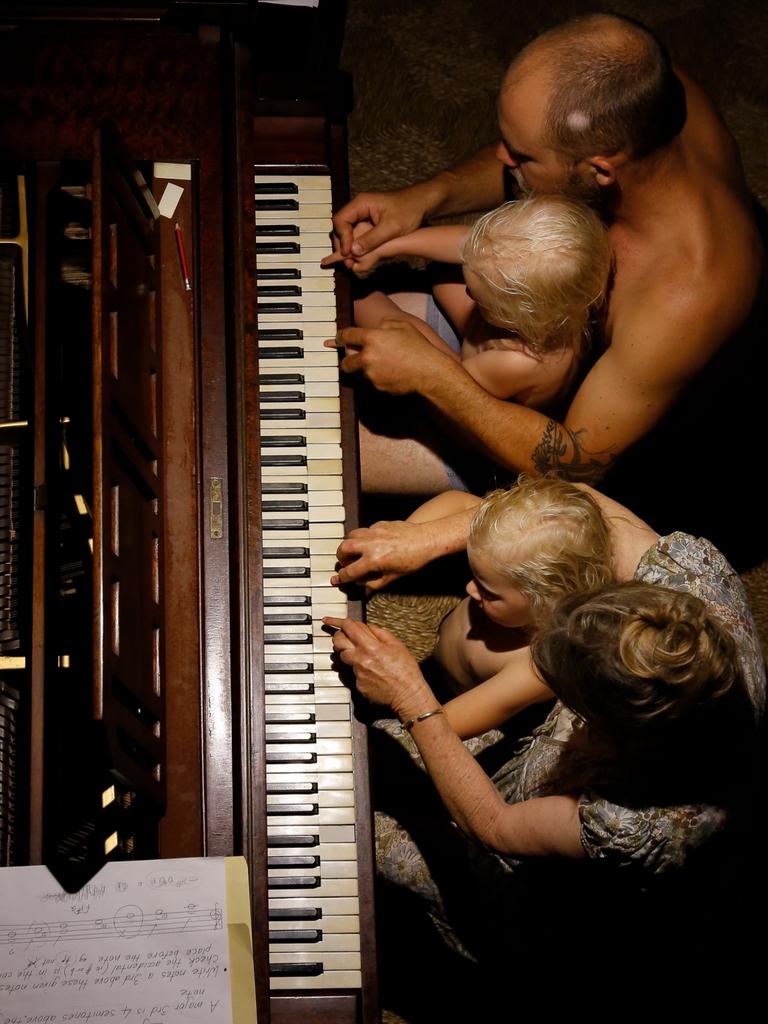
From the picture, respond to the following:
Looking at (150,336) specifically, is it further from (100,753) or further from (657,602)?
(657,602)

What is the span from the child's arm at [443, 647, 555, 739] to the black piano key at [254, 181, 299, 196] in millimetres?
1077

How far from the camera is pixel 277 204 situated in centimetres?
202

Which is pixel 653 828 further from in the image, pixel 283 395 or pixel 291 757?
pixel 283 395

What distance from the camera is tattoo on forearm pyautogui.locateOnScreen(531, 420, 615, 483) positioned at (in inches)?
78.5

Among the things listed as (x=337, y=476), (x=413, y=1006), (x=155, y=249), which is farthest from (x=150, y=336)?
(x=413, y=1006)

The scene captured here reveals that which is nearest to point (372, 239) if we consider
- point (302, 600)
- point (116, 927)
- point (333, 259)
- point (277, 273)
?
point (333, 259)

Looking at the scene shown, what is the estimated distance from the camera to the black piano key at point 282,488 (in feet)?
6.24

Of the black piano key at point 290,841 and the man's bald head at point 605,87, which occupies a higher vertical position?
the man's bald head at point 605,87

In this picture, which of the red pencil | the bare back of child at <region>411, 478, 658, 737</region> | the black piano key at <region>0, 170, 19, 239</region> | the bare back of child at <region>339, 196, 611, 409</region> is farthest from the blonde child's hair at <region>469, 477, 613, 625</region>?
the black piano key at <region>0, 170, 19, 239</region>

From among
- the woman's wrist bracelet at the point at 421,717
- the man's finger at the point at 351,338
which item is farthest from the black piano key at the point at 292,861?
the man's finger at the point at 351,338

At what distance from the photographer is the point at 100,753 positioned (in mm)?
1437

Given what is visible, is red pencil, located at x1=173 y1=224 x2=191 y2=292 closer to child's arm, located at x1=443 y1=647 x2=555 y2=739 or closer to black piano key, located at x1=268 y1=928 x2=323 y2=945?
child's arm, located at x1=443 y1=647 x2=555 y2=739

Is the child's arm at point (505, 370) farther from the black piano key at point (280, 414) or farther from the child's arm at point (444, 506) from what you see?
the black piano key at point (280, 414)

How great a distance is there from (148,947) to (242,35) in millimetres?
1756
